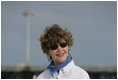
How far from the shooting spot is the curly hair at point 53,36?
2852mm

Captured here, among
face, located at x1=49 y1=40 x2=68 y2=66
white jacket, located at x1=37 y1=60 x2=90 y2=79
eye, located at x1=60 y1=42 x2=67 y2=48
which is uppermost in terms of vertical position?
eye, located at x1=60 y1=42 x2=67 y2=48

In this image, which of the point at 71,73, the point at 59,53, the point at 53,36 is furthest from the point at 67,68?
the point at 53,36

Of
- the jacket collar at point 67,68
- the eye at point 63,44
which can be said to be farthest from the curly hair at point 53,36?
the jacket collar at point 67,68

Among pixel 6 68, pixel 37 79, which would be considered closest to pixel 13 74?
pixel 6 68

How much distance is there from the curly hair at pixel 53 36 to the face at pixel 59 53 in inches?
2.7

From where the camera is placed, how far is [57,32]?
2.86m

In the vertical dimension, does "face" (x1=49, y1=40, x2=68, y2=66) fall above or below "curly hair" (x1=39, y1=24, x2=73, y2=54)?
below

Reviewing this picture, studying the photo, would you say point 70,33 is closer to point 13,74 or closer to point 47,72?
point 47,72

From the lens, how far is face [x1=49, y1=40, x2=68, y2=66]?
2.79 metres

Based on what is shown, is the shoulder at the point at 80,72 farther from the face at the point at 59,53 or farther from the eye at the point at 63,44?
the eye at the point at 63,44

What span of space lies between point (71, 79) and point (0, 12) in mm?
2021

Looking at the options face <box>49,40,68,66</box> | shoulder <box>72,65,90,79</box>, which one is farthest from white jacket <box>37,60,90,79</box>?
face <box>49,40,68,66</box>

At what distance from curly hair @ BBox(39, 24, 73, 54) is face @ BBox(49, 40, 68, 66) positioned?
0.07 meters

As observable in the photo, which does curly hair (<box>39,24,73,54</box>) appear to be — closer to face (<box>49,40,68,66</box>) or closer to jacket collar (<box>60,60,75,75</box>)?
face (<box>49,40,68,66</box>)
